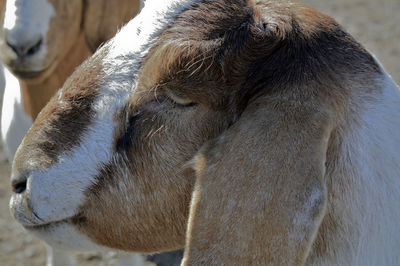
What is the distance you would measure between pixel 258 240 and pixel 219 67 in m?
0.49

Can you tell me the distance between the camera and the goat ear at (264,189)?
1562mm

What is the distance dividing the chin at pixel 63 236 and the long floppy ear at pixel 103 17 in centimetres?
157

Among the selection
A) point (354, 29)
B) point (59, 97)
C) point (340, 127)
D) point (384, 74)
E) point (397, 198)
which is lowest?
point (354, 29)

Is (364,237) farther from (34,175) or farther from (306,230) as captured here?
(34,175)

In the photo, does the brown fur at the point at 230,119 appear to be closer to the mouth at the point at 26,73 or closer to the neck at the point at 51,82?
the mouth at the point at 26,73

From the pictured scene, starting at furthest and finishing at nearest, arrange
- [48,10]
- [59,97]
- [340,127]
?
1. [48,10]
2. [59,97]
3. [340,127]

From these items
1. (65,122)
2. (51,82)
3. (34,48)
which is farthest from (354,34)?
(65,122)

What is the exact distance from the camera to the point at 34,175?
6.21 feet

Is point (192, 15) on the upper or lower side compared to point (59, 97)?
upper

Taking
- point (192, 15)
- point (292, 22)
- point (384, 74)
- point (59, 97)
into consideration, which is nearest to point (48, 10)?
point (59, 97)

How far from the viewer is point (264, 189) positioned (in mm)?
1599

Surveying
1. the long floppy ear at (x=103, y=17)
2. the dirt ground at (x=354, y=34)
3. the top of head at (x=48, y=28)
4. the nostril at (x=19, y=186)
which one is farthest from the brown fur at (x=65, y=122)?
the dirt ground at (x=354, y=34)

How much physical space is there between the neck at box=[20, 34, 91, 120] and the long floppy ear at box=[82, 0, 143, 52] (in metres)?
0.11

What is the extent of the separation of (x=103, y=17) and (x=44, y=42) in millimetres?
383
